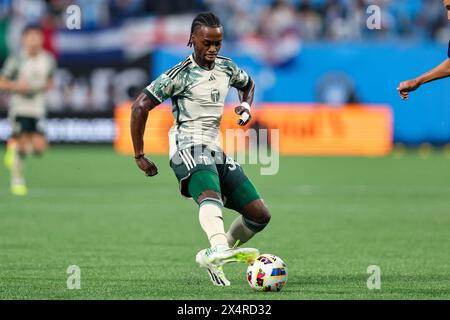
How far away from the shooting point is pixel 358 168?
2255 centimetres

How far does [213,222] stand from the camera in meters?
8.21

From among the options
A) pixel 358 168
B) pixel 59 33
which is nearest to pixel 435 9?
pixel 358 168

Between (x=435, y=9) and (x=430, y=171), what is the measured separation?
7837 mm

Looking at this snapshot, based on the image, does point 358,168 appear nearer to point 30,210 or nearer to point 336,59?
point 336,59

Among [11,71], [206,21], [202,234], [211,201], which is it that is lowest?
[202,234]

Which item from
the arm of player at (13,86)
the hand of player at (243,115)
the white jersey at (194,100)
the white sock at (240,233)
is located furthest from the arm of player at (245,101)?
the arm of player at (13,86)

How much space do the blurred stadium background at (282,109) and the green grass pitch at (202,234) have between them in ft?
0.21

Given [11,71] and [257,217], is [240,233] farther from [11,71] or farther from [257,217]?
[11,71]

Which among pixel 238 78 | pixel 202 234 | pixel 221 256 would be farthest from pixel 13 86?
pixel 221 256

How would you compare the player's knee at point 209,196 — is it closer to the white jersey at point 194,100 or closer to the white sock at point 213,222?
the white sock at point 213,222

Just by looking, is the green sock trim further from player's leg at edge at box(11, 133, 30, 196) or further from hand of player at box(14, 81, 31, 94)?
hand of player at box(14, 81, 31, 94)

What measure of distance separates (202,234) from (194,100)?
4.20m

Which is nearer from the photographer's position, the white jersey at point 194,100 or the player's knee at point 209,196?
the player's knee at point 209,196

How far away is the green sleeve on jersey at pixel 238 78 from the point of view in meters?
8.88
